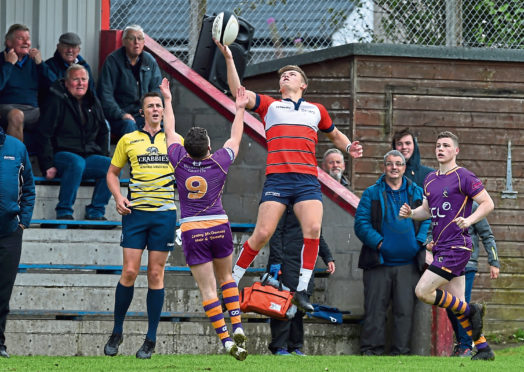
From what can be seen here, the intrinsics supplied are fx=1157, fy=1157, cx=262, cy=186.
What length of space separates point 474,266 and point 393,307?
1111 mm

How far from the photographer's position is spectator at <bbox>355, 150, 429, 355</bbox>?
39.7 feet

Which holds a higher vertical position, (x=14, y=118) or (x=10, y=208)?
(x=14, y=118)

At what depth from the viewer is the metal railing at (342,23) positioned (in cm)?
1527

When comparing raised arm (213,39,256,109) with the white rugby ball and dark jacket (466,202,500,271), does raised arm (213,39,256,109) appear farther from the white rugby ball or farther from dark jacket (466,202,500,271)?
dark jacket (466,202,500,271)

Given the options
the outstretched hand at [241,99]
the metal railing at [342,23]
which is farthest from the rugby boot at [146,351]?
the metal railing at [342,23]

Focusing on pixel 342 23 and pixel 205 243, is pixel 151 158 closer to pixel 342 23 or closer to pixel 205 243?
pixel 205 243

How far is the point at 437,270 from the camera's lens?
10.5m

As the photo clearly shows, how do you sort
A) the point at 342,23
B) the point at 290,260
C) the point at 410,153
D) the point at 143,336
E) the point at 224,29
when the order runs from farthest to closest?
1. the point at 342,23
2. the point at 410,153
3. the point at 290,260
4. the point at 143,336
5. the point at 224,29

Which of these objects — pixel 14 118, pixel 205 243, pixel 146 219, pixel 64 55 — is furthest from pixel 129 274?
pixel 64 55

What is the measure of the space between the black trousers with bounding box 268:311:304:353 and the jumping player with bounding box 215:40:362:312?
4.35ft

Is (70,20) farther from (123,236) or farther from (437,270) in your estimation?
(437,270)

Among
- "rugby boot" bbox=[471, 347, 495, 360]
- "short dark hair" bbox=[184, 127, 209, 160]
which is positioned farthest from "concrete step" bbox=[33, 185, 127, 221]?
"rugby boot" bbox=[471, 347, 495, 360]

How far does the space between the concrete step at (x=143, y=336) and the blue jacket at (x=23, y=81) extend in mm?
2830

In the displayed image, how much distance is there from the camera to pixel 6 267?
10477 millimetres
